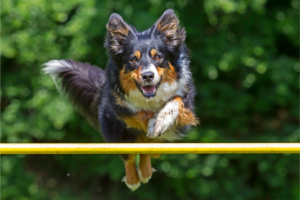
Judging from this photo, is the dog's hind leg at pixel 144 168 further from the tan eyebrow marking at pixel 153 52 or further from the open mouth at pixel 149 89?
the tan eyebrow marking at pixel 153 52

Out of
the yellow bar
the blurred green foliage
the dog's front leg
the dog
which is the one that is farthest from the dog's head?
the blurred green foliage

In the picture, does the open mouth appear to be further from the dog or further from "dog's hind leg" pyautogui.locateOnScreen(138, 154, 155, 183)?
"dog's hind leg" pyautogui.locateOnScreen(138, 154, 155, 183)

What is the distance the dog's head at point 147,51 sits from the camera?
3.60m

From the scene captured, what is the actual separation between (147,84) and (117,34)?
74 cm

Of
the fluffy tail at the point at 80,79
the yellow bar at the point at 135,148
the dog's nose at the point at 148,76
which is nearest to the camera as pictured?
the yellow bar at the point at 135,148

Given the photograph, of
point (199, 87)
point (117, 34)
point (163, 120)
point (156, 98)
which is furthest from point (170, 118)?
point (199, 87)

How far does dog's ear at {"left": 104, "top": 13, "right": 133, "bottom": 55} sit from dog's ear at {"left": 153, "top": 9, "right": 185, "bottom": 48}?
0.30 metres

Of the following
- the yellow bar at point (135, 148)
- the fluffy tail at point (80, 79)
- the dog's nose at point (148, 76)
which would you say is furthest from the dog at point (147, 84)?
the yellow bar at point (135, 148)

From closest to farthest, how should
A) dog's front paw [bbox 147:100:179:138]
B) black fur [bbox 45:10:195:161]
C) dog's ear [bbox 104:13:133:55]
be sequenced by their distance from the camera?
dog's front paw [bbox 147:100:179:138]
black fur [bbox 45:10:195:161]
dog's ear [bbox 104:13:133:55]

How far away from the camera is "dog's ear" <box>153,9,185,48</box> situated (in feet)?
12.6

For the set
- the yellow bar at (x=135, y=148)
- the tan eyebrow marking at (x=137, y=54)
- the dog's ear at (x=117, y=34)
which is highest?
the dog's ear at (x=117, y=34)

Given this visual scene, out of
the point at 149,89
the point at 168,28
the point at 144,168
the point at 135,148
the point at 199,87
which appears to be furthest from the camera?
the point at 199,87

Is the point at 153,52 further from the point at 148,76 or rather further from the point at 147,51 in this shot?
the point at 148,76

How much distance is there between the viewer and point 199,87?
7.56 metres
